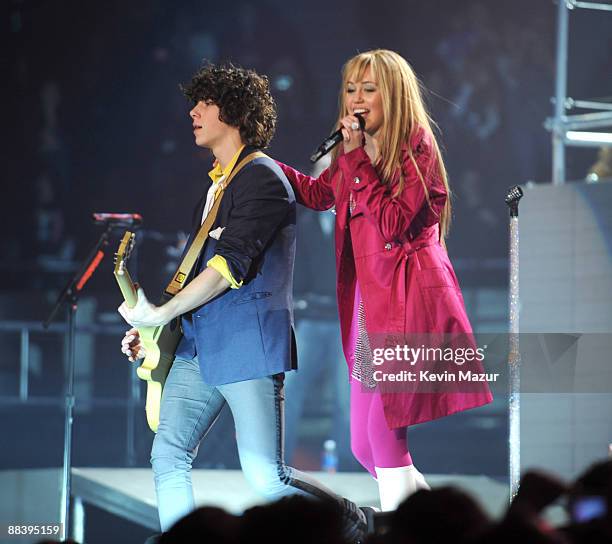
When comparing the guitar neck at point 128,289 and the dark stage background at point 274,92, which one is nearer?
the guitar neck at point 128,289

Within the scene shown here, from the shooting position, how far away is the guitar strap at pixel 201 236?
→ 3.22m

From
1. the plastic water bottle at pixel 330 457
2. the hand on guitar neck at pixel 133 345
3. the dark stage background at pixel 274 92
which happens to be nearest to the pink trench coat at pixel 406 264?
the hand on guitar neck at pixel 133 345

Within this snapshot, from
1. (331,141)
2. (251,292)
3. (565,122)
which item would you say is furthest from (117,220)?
(565,122)

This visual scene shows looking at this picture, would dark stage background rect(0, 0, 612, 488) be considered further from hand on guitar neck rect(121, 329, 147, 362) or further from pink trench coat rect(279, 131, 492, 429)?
pink trench coat rect(279, 131, 492, 429)

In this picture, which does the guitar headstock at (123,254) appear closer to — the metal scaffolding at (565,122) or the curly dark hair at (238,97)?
the curly dark hair at (238,97)

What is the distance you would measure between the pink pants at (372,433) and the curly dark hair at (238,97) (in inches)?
25.1

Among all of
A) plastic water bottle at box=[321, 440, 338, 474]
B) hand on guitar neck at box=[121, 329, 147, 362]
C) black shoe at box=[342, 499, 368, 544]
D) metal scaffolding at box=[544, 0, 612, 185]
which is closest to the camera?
black shoe at box=[342, 499, 368, 544]

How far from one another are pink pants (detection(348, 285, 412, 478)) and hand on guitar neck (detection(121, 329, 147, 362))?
69 centimetres

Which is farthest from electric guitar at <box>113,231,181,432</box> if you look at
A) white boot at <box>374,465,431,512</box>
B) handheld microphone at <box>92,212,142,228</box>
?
handheld microphone at <box>92,212,142,228</box>

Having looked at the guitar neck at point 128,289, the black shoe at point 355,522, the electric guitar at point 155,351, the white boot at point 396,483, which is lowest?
the black shoe at point 355,522

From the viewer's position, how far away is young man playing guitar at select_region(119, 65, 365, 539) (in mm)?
3066

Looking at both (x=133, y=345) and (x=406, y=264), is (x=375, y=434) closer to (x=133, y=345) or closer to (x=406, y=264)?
(x=406, y=264)

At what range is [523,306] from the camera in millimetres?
5125

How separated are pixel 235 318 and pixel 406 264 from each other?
1.84 ft
